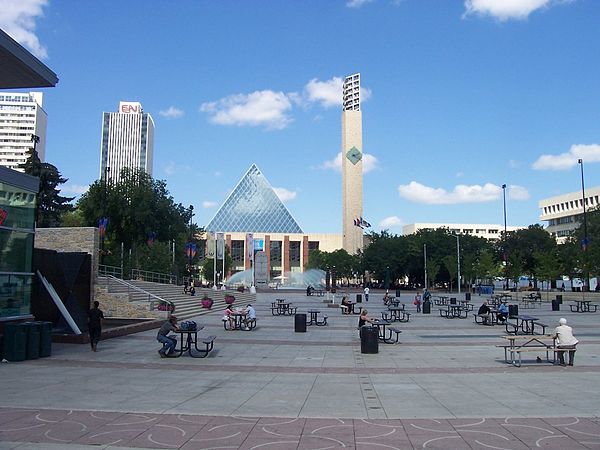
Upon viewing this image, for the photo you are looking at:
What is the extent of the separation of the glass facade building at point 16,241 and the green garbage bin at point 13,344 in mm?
2564

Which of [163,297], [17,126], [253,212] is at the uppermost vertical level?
[17,126]

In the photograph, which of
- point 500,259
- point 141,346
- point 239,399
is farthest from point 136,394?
point 500,259

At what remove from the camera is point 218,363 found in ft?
47.3

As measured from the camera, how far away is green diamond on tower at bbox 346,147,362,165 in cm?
14138

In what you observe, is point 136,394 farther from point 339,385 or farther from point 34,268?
point 34,268

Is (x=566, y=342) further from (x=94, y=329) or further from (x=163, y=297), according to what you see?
(x=163, y=297)

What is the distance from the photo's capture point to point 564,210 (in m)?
117

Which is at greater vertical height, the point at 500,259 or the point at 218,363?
the point at 500,259

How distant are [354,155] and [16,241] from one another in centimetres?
12735

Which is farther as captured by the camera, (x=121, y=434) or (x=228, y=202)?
(x=228, y=202)

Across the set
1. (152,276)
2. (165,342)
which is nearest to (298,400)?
(165,342)

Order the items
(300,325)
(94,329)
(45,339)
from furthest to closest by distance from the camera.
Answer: (300,325)
(94,329)
(45,339)

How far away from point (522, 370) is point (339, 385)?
4.98 meters

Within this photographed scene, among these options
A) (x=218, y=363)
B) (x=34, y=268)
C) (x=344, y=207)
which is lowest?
(x=218, y=363)
